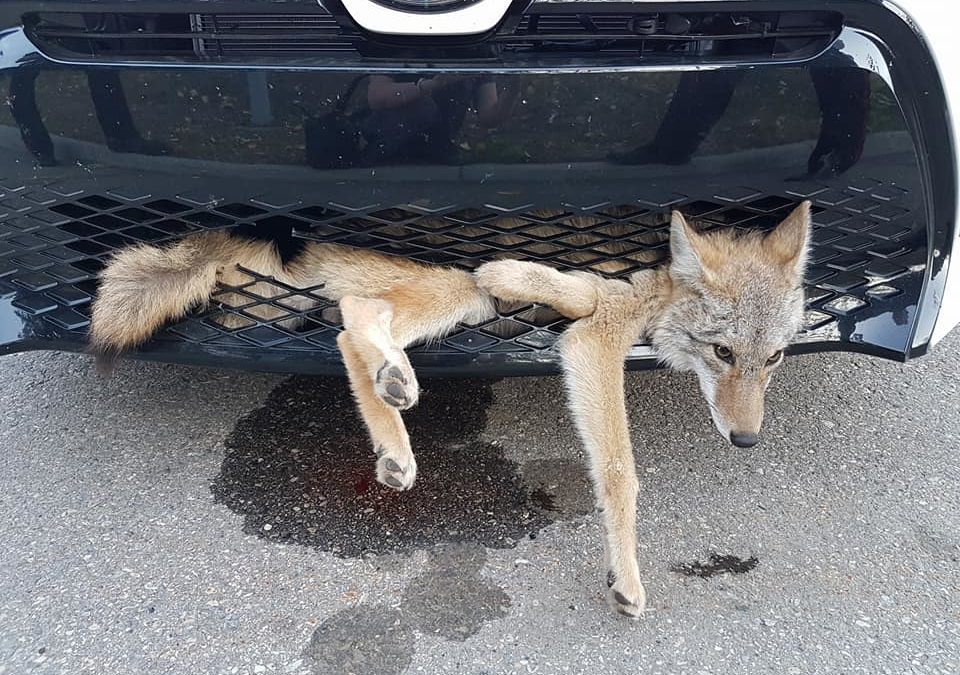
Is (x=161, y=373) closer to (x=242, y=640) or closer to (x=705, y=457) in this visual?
(x=242, y=640)

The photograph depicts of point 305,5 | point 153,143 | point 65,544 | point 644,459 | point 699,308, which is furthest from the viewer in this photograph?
point 644,459

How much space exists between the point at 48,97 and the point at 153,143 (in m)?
0.30

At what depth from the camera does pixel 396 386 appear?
236 centimetres

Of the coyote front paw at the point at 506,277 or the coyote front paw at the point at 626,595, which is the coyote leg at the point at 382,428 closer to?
the coyote front paw at the point at 506,277

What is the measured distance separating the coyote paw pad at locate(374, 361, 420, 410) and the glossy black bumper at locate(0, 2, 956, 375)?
167mm

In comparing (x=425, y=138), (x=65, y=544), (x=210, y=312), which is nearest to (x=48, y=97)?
(x=210, y=312)

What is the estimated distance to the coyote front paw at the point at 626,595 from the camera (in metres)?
2.18

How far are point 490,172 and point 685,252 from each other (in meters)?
0.71

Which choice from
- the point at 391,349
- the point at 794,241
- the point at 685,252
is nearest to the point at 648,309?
the point at 685,252

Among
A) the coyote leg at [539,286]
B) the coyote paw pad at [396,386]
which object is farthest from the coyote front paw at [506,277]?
the coyote paw pad at [396,386]

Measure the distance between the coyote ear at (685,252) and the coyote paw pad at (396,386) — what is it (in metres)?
0.92

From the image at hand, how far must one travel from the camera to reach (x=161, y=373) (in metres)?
3.32

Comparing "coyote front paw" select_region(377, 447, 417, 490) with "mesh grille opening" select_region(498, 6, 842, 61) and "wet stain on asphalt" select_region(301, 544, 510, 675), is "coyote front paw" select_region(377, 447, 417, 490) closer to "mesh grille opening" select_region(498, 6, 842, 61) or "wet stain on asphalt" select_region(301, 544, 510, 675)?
"wet stain on asphalt" select_region(301, 544, 510, 675)

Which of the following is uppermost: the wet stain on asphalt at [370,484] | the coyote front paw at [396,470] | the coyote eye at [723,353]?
the coyote eye at [723,353]
